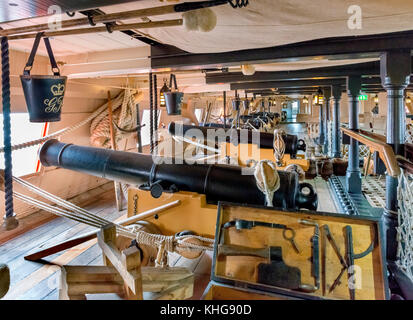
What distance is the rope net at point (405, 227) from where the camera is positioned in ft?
6.62

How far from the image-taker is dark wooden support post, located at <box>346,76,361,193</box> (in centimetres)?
454

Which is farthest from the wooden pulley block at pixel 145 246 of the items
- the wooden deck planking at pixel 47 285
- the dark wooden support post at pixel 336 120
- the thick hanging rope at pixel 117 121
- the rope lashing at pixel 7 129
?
the dark wooden support post at pixel 336 120

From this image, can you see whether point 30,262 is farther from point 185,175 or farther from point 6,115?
point 6,115

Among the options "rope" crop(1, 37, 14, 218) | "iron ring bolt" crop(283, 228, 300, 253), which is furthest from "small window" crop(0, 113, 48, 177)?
"iron ring bolt" crop(283, 228, 300, 253)

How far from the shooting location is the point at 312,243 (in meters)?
1.19

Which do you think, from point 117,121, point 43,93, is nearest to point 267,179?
point 43,93

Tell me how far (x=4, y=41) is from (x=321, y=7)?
127cm

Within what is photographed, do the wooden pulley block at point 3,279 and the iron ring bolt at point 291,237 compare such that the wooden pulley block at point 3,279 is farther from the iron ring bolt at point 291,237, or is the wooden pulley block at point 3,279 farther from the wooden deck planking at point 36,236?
the wooden deck planking at point 36,236

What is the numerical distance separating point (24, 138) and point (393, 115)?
4.86 m

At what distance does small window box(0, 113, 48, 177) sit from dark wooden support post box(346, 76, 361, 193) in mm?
4696

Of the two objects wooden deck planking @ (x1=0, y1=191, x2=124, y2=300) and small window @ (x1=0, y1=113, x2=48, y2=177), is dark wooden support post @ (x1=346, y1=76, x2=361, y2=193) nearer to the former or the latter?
wooden deck planking @ (x1=0, y1=191, x2=124, y2=300)

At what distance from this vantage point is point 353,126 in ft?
15.0

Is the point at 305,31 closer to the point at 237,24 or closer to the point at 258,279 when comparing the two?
the point at 237,24
